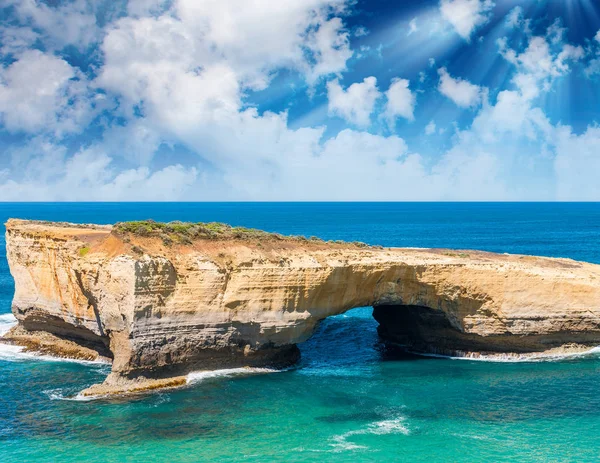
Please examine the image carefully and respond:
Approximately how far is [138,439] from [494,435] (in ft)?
51.9

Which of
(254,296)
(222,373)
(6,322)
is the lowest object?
(222,373)

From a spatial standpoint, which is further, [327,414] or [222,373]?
[222,373]

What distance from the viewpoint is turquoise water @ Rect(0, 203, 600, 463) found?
2425cm

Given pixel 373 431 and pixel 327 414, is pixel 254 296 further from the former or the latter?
pixel 373 431

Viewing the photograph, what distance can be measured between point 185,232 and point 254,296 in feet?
19.3

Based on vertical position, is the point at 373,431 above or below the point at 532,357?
below

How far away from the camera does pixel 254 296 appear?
3272 centimetres

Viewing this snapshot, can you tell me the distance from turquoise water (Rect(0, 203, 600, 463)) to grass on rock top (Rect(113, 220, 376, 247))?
809 cm

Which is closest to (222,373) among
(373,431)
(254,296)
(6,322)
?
(254,296)

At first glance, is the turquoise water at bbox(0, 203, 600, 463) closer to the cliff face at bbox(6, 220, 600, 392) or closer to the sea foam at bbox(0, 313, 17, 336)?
the cliff face at bbox(6, 220, 600, 392)

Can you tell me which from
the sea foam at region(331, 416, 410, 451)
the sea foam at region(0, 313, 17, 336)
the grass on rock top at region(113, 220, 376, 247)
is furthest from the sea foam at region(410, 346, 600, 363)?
the sea foam at region(0, 313, 17, 336)

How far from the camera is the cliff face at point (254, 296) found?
30.9 metres

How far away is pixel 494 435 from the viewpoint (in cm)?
2597

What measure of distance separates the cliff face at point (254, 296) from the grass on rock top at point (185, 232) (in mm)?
434
